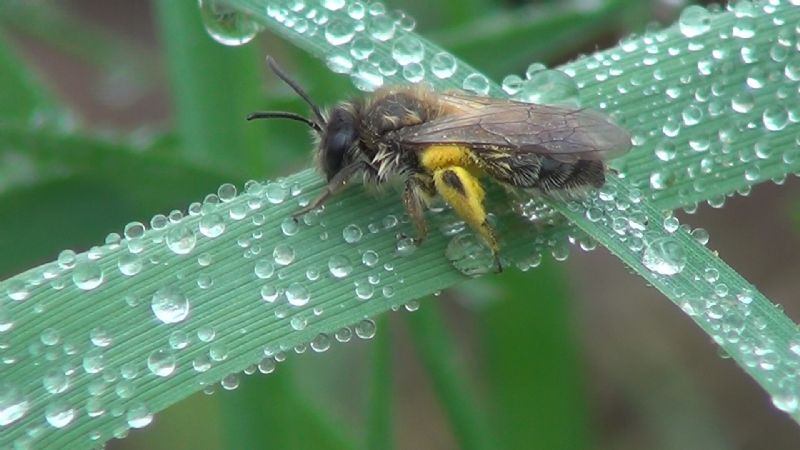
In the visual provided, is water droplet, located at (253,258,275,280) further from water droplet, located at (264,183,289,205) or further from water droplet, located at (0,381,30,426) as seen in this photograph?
water droplet, located at (0,381,30,426)

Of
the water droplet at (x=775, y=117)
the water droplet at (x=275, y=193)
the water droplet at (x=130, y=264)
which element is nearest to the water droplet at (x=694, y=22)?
the water droplet at (x=775, y=117)

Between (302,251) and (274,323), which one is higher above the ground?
(302,251)

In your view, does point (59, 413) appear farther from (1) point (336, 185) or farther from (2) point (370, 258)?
(1) point (336, 185)

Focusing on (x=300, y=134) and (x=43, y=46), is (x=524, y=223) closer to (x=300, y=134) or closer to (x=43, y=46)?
(x=300, y=134)

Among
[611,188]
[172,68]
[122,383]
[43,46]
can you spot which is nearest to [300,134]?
[172,68]

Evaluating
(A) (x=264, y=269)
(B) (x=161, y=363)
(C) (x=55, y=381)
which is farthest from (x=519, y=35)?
(C) (x=55, y=381)

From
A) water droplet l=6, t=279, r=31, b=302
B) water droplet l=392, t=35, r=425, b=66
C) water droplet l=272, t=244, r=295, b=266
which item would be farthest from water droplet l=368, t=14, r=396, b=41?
water droplet l=6, t=279, r=31, b=302

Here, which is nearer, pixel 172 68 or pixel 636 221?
pixel 636 221
